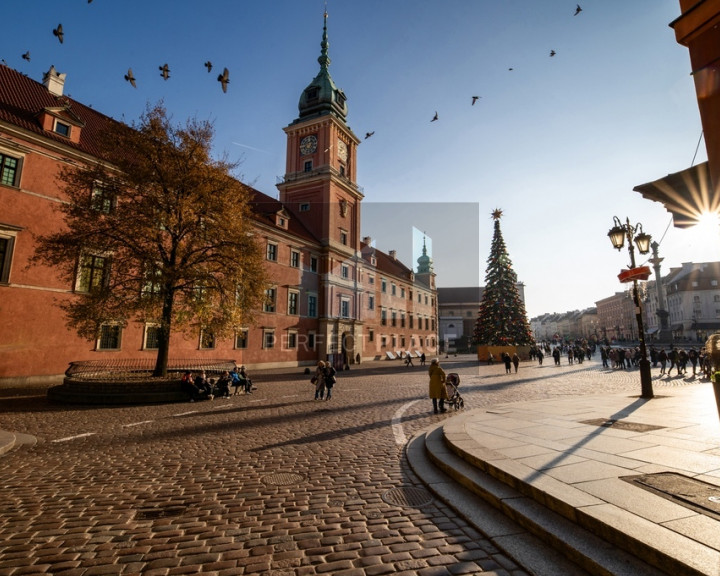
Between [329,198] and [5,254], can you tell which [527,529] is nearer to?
[5,254]

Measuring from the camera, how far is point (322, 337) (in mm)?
36812

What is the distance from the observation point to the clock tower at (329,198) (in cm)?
3844

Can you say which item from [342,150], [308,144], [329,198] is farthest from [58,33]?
[342,150]

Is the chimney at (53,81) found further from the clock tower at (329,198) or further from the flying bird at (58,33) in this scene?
the clock tower at (329,198)

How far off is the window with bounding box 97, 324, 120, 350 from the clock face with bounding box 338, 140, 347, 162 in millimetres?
29665

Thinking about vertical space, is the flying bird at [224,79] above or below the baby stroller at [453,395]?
above

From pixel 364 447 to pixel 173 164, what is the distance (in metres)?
15.4

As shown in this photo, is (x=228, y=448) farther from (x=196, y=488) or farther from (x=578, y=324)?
(x=578, y=324)

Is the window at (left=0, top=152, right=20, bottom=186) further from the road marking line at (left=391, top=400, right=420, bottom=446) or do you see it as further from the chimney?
the road marking line at (left=391, top=400, right=420, bottom=446)

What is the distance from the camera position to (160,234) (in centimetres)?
1667

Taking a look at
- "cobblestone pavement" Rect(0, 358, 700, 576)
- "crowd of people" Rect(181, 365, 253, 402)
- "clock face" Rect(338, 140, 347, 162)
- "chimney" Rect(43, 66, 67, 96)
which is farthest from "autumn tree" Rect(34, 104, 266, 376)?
"clock face" Rect(338, 140, 347, 162)

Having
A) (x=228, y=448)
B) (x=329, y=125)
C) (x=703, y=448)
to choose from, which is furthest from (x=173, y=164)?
(x=329, y=125)

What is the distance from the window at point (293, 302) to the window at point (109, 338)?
14625 mm

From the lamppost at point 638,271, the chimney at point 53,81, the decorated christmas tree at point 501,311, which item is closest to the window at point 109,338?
the chimney at point 53,81
